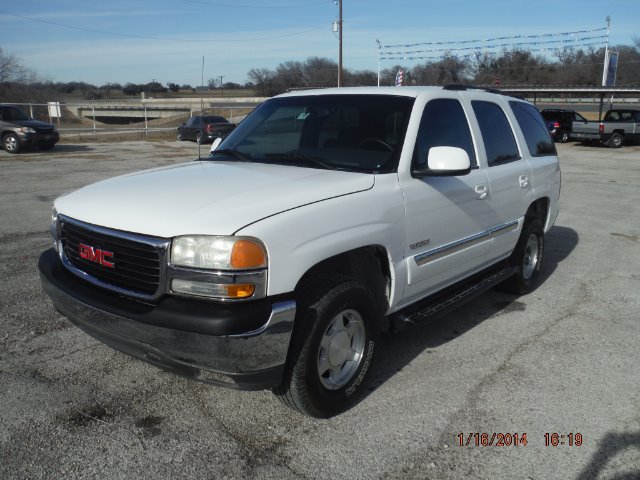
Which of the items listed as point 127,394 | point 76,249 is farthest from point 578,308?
point 76,249

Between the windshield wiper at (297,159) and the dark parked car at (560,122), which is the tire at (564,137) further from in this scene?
the windshield wiper at (297,159)

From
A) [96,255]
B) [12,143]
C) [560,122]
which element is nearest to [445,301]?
[96,255]

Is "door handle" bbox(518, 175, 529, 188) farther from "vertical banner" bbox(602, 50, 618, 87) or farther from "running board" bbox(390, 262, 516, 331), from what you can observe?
"vertical banner" bbox(602, 50, 618, 87)

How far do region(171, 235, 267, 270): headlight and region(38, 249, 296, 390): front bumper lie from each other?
0.19 m

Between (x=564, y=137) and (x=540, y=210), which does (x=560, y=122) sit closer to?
(x=564, y=137)

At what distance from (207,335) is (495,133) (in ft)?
10.9

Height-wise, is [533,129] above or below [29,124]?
above

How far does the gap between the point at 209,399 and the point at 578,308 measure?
11.9 ft

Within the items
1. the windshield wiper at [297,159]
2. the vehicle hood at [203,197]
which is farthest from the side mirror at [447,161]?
the windshield wiper at [297,159]

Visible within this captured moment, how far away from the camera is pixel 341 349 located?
3.34 metres

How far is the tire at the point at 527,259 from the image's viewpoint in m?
5.38
